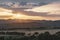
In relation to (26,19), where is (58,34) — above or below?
below

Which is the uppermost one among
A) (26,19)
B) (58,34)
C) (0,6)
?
(0,6)

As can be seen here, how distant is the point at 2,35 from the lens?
582 cm

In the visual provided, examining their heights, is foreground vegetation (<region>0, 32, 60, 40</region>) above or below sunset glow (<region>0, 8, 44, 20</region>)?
below

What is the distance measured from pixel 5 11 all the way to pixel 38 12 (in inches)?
33.1

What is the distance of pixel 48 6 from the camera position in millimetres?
5965

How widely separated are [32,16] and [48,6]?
0.49 meters

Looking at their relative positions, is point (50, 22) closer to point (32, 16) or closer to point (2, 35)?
point (32, 16)

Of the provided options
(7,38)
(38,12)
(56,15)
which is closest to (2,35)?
(7,38)

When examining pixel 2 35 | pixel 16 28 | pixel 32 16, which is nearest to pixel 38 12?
pixel 32 16

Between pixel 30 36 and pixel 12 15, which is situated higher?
pixel 12 15

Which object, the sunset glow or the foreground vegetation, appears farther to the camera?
the sunset glow

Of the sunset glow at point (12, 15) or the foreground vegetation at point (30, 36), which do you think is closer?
the foreground vegetation at point (30, 36)

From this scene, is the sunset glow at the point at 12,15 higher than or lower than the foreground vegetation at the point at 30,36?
higher

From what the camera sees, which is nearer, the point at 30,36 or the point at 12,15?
the point at 30,36
